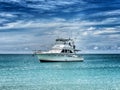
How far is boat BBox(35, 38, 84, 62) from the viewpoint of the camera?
317 ft

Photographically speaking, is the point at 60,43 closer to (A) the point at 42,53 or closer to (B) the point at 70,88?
(A) the point at 42,53

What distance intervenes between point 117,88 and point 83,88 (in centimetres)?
356

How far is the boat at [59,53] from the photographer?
96669 millimetres

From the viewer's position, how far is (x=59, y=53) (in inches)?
3824

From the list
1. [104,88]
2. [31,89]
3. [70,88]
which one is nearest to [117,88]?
[104,88]

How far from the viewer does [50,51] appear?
95.8 meters

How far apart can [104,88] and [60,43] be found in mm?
58342

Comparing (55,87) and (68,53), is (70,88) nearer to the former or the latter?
(55,87)

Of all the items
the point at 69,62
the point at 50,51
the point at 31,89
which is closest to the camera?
the point at 31,89

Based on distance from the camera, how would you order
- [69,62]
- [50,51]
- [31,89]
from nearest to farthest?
1. [31,89]
2. [50,51]
3. [69,62]

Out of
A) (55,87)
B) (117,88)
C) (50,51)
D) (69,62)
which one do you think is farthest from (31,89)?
(69,62)

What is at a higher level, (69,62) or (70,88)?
(70,88)

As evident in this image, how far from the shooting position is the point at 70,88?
4138 centimetres

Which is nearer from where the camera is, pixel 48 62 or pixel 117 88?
pixel 117 88
